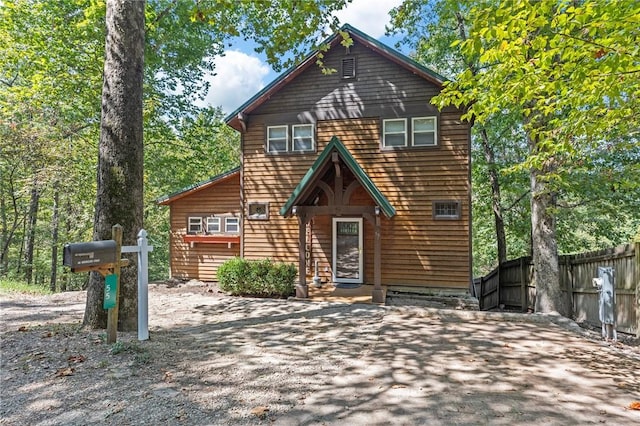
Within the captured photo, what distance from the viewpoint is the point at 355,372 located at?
400cm

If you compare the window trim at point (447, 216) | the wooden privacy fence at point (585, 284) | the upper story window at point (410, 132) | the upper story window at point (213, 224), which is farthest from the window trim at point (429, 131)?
the upper story window at point (213, 224)

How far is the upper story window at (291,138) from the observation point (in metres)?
11.3

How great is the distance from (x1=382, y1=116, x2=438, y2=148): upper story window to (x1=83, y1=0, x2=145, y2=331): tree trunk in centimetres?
734

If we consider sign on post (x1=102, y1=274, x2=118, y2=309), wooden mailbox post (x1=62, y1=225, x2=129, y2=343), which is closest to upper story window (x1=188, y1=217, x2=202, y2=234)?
wooden mailbox post (x1=62, y1=225, x2=129, y2=343)

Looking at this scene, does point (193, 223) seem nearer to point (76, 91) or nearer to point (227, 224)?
point (227, 224)

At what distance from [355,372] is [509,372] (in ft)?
6.20

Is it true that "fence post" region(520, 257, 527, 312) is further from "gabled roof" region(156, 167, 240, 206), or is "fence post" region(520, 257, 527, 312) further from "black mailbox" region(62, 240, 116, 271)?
"black mailbox" region(62, 240, 116, 271)

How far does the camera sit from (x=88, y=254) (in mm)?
3861

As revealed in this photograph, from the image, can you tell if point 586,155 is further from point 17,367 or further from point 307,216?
point 17,367

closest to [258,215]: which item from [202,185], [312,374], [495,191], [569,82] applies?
[202,185]

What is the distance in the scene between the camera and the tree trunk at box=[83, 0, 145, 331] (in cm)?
477

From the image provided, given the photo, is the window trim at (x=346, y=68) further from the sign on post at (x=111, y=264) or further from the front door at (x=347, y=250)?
the sign on post at (x=111, y=264)

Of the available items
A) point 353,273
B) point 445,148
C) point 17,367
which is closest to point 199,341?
point 17,367

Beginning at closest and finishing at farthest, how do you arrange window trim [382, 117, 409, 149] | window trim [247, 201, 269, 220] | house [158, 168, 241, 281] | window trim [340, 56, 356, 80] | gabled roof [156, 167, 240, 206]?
1. window trim [382, 117, 409, 149]
2. window trim [340, 56, 356, 80]
3. window trim [247, 201, 269, 220]
4. gabled roof [156, 167, 240, 206]
5. house [158, 168, 241, 281]
